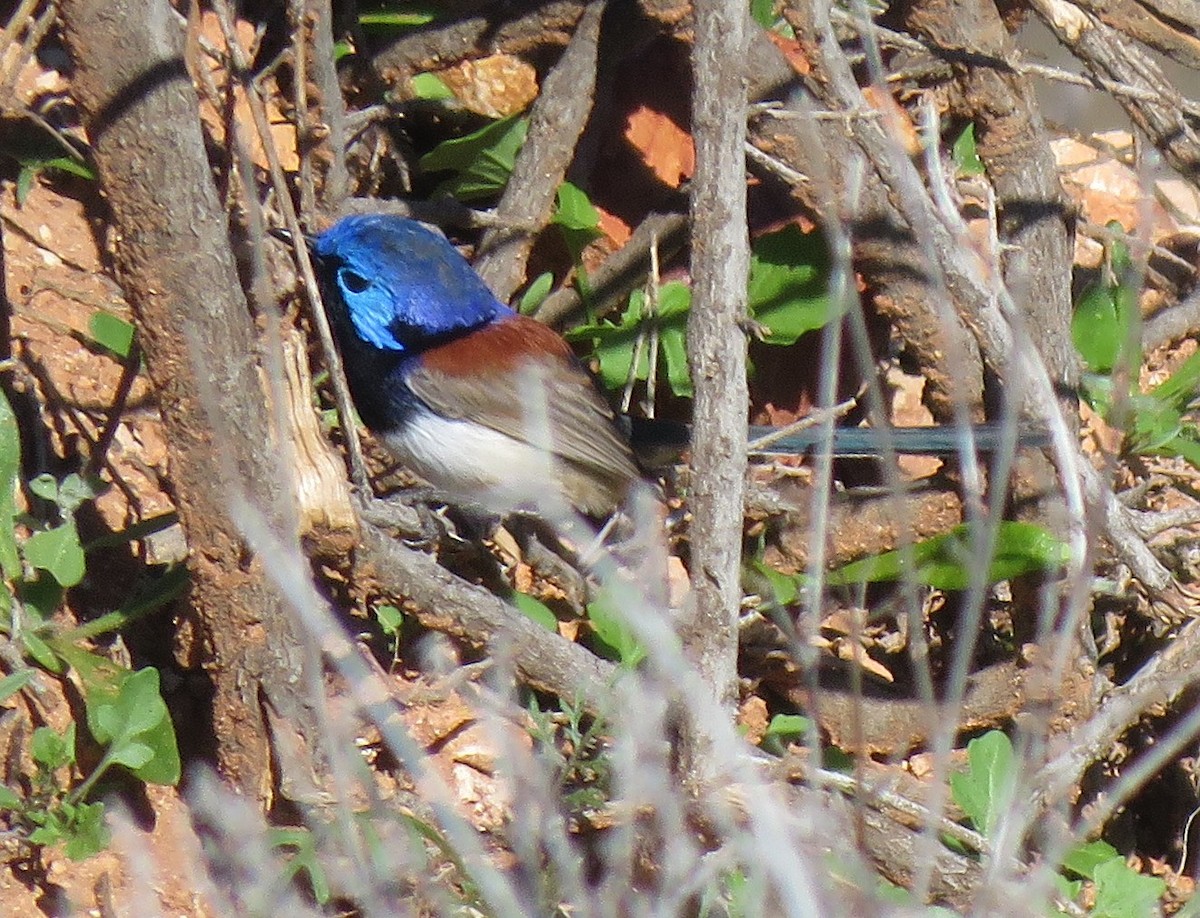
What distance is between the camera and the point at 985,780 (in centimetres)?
320

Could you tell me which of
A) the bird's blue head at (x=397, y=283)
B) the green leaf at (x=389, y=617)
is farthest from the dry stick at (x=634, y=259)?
the green leaf at (x=389, y=617)

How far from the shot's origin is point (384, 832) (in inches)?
119

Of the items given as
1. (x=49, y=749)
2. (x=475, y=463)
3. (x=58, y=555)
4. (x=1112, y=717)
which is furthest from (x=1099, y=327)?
(x=49, y=749)

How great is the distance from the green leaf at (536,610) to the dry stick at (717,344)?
2.58 feet

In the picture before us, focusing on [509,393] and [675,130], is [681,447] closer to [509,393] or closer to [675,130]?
[509,393]

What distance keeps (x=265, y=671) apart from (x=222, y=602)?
Answer: 17 centimetres

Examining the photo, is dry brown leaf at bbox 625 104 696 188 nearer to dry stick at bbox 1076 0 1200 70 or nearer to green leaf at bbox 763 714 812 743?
dry stick at bbox 1076 0 1200 70

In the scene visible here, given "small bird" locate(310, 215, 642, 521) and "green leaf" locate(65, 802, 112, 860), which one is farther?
"small bird" locate(310, 215, 642, 521)

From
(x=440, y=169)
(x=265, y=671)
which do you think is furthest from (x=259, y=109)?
(x=265, y=671)

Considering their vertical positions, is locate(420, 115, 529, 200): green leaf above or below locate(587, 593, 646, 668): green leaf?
above

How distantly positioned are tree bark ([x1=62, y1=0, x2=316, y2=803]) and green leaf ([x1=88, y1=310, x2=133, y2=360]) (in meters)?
0.56

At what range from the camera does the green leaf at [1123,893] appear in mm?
3057

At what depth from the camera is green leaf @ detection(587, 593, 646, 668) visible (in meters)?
3.36

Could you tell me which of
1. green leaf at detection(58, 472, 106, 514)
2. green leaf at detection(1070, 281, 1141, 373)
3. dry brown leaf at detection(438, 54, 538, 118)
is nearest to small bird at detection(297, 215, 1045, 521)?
dry brown leaf at detection(438, 54, 538, 118)
